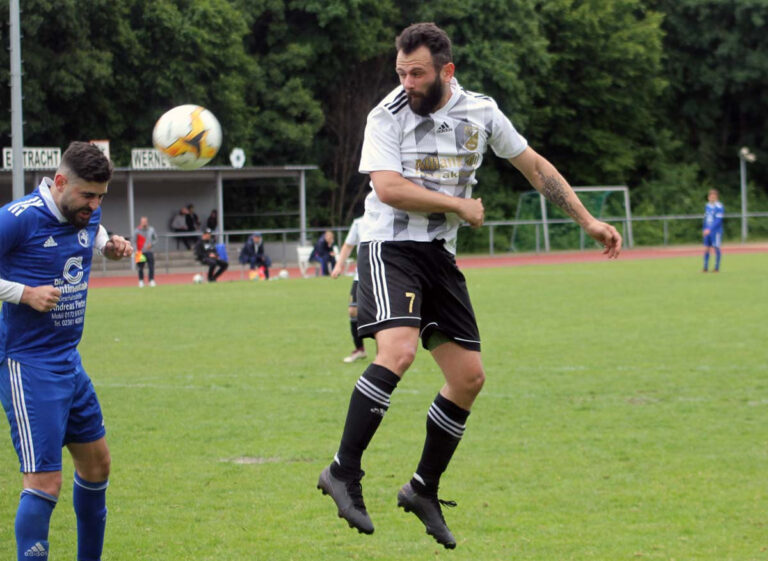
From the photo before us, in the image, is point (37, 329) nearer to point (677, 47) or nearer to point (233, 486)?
point (233, 486)

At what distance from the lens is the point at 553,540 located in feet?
24.8

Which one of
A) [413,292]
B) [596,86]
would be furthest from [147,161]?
[413,292]

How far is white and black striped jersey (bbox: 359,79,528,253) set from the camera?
18.3 feet

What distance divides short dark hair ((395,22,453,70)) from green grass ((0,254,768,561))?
11.1ft

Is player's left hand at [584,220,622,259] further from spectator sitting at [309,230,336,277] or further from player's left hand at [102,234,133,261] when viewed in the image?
spectator sitting at [309,230,336,277]

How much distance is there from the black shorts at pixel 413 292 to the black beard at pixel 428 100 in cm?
67

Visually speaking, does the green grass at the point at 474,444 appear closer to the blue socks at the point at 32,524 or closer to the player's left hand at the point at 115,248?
the blue socks at the point at 32,524

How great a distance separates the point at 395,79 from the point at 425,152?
44.6 metres

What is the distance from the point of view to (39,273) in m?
5.87

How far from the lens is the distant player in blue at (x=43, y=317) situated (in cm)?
576

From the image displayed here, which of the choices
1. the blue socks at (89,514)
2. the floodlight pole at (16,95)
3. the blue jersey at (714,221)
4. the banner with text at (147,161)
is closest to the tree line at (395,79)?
the banner with text at (147,161)

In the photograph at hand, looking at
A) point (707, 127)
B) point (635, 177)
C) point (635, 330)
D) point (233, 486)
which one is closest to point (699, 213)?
point (635, 177)

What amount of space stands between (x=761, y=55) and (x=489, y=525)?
52.0 m

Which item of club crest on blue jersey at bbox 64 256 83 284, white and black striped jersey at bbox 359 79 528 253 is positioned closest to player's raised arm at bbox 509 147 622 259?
white and black striped jersey at bbox 359 79 528 253
